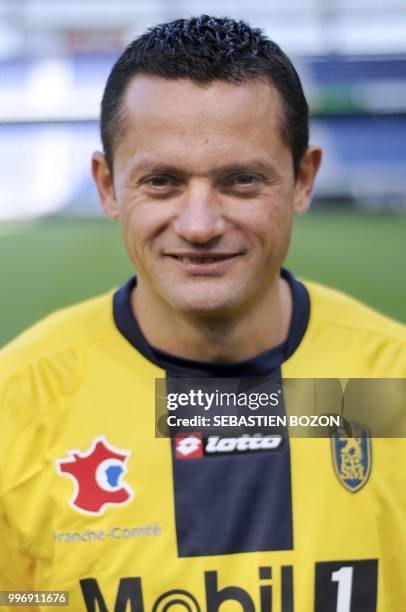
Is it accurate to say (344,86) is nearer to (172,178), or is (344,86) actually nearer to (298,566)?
(172,178)

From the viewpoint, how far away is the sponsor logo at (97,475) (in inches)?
53.5

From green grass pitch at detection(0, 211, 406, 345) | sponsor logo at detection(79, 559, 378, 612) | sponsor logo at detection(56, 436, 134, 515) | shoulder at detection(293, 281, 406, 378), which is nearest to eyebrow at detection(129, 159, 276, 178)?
shoulder at detection(293, 281, 406, 378)

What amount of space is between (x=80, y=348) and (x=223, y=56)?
0.55m

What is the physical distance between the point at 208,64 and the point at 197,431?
0.61 m

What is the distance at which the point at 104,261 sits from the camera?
2.99 metres

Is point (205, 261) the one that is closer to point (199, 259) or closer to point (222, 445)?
point (199, 259)

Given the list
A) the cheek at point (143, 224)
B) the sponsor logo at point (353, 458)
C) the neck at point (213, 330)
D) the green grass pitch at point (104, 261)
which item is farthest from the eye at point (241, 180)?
the green grass pitch at point (104, 261)

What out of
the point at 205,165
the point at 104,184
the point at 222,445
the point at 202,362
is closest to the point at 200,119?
the point at 205,165

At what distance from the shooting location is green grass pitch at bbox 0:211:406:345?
2951mm

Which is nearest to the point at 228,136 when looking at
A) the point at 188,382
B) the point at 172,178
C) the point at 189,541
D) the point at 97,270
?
the point at 172,178

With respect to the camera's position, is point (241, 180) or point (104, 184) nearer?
point (241, 180)

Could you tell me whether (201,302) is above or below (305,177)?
below

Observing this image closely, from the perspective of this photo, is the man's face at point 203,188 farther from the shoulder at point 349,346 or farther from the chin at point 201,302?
the shoulder at point 349,346

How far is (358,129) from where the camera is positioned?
9.81ft
